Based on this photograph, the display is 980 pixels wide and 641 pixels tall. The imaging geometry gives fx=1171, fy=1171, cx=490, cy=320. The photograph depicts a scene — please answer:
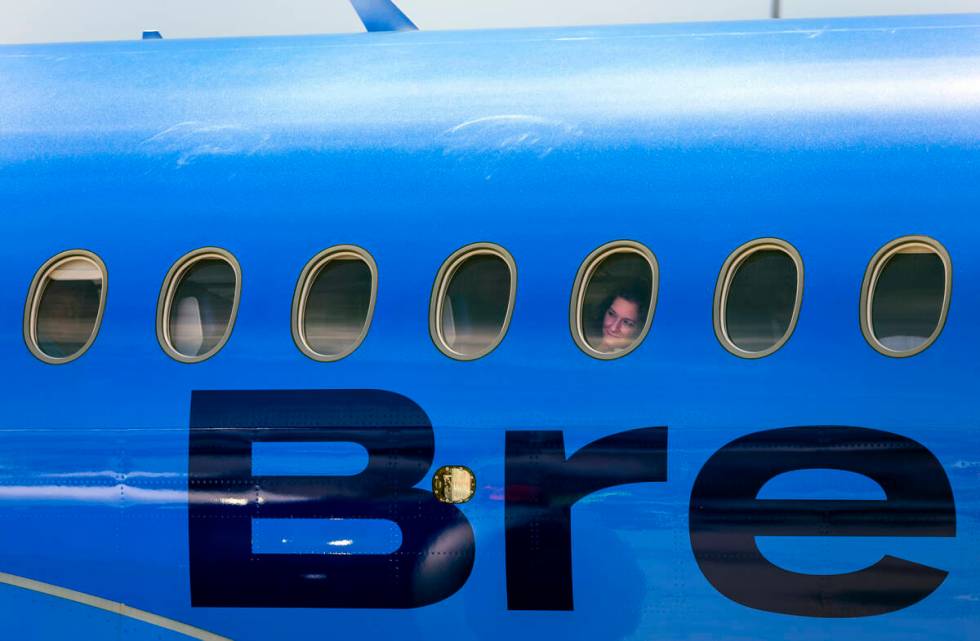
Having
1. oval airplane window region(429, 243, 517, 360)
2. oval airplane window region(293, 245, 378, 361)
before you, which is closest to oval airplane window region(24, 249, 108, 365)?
oval airplane window region(293, 245, 378, 361)

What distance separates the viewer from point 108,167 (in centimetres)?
689

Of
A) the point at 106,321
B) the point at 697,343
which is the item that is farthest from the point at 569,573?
the point at 106,321

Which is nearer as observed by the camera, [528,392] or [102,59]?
[528,392]

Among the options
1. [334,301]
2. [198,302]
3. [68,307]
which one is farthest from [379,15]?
[68,307]

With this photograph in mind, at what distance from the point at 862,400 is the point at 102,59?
5076 mm

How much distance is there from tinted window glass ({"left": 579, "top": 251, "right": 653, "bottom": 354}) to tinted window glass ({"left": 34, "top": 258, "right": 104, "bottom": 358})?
2.82m

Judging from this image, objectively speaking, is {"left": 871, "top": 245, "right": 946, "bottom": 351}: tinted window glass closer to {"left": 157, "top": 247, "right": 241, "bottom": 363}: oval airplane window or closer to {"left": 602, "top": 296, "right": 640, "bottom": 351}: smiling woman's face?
{"left": 602, "top": 296, "right": 640, "bottom": 351}: smiling woman's face

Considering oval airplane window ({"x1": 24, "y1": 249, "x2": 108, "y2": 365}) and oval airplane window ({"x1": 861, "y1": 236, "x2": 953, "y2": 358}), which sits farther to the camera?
oval airplane window ({"x1": 24, "y1": 249, "x2": 108, "y2": 365})

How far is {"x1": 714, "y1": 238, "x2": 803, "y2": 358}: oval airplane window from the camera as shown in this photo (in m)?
6.11

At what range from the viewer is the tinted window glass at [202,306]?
6590 mm

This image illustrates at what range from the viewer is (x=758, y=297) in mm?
6207

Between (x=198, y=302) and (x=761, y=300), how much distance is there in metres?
3.14

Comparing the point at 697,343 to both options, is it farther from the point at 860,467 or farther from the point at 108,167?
the point at 108,167

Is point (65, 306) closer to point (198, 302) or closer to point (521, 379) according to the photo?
point (198, 302)
